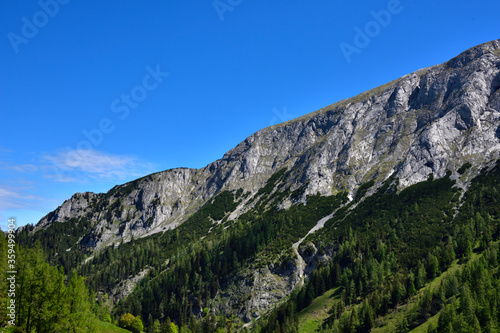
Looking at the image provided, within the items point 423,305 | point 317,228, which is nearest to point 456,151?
point 317,228

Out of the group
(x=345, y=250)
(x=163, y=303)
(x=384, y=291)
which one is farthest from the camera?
(x=163, y=303)

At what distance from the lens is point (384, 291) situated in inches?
4385

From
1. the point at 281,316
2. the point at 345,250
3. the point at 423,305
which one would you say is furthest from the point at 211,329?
the point at 423,305

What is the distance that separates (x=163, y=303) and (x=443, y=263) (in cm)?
13132

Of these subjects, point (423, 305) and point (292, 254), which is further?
point (292, 254)

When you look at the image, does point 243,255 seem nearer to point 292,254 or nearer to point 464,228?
point 292,254

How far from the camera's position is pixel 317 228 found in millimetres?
187625

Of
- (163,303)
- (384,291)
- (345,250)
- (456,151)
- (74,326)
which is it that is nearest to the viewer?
(74,326)

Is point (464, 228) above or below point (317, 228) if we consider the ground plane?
below

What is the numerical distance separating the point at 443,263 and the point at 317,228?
3048 inches

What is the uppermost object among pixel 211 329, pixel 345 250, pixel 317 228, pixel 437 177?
pixel 437 177

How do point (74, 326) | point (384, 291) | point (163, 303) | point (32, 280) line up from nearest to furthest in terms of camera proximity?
point (32, 280) < point (74, 326) < point (384, 291) < point (163, 303)

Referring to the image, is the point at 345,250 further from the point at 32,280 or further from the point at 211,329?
the point at 32,280

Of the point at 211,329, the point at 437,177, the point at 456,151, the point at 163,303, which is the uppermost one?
the point at 456,151
